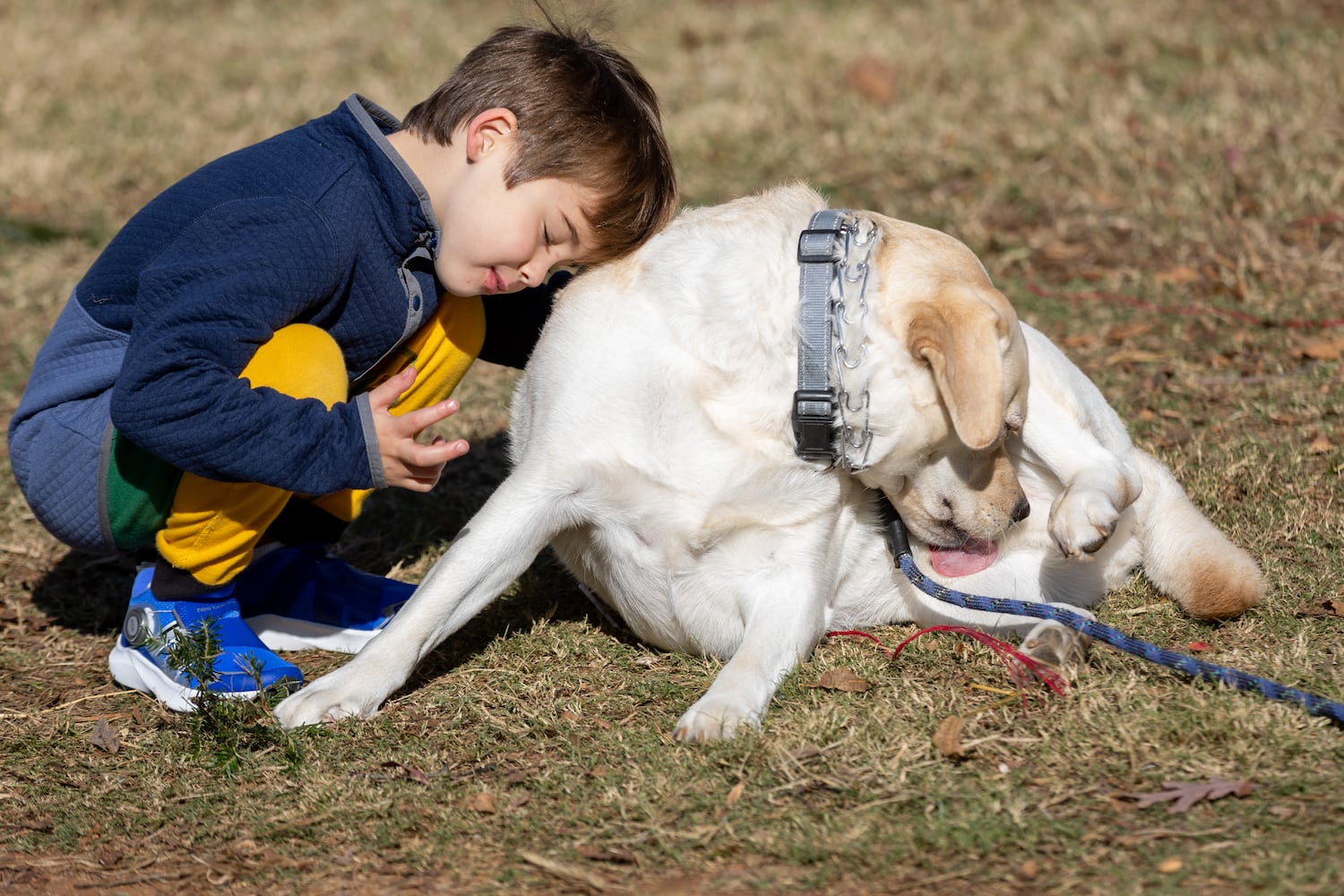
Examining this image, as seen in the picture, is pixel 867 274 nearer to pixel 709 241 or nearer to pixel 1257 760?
pixel 709 241

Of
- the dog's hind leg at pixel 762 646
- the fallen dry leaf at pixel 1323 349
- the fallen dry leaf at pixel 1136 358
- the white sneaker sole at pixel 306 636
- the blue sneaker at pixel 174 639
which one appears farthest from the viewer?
the fallen dry leaf at pixel 1136 358

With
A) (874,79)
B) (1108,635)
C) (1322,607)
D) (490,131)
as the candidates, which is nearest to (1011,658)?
(1108,635)

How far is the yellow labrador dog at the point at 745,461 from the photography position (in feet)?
8.50

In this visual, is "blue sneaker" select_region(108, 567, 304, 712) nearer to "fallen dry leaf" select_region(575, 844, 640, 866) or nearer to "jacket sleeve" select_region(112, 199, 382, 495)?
"jacket sleeve" select_region(112, 199, 382, 495)

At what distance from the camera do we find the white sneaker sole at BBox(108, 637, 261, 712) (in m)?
2.83

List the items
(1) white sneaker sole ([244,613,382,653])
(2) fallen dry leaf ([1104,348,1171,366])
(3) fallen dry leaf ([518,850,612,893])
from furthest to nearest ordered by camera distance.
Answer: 1. (2) fallen dry leaf ([1104,348,1171,366])
2. (1) white sneaker sole ([244,613,382,653])
3. (3) fallen dry leaf ([518,850,612,893])

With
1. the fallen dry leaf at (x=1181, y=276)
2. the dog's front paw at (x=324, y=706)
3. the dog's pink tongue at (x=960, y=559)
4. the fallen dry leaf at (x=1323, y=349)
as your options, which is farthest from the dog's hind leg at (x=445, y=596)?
the fallen dry leaf at (x=1181, y=276)

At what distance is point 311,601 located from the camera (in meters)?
3.31

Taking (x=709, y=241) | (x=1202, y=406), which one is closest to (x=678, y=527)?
(x=709, y=241)

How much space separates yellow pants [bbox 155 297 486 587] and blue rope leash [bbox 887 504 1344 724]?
1106mm

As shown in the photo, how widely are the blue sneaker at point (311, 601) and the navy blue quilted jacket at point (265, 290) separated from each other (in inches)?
25.0

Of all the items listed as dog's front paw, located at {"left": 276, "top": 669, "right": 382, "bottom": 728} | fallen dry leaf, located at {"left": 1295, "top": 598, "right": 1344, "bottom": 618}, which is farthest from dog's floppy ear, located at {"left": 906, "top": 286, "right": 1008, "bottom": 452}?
dog's front paw, located at {"left": 276, "top": 669, "right": 382, "bottom": 728}

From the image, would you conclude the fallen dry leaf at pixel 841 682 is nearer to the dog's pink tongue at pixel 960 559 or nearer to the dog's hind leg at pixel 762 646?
the dog's hind leg at pixel 762 646

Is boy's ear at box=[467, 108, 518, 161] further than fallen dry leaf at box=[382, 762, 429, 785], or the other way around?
boy's ear at box=[467, 108, 518, 161]
